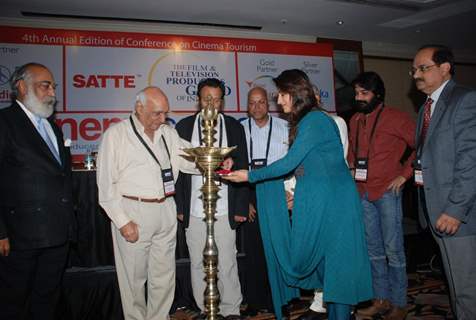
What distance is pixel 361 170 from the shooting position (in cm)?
293

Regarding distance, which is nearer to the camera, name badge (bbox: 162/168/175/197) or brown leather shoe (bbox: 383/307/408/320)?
name badge (bbox: 162/168/175/197)

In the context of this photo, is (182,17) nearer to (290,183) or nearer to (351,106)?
(351,106)

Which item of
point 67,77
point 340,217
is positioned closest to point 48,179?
point 340,217

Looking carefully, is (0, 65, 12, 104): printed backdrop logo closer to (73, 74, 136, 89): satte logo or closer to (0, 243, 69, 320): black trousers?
(73, 74, 136, 89): satte logo

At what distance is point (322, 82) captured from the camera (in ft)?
20.1

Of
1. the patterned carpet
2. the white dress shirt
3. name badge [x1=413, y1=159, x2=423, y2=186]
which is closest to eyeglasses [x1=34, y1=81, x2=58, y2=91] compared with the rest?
the white dress shirt

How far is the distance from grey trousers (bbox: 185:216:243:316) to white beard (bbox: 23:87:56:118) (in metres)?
1.27

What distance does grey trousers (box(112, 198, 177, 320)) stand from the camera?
95.4 inches

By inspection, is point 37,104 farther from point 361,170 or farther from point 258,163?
point 361,170

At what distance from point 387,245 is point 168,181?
1.78 metres

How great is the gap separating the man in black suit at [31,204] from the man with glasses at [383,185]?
228 centimetres

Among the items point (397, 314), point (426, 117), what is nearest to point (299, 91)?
point (426, 117)

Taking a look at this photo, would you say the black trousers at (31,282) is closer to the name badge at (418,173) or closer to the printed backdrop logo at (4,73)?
the name badge at (418,173)

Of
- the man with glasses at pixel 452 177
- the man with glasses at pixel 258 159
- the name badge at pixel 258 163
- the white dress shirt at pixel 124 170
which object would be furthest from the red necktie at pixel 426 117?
the white dress shirt at pixel 124 170
